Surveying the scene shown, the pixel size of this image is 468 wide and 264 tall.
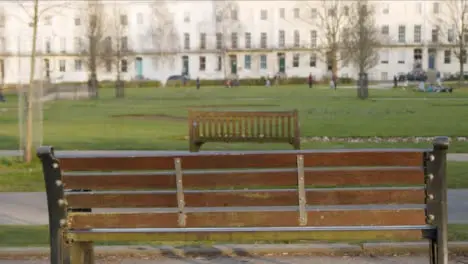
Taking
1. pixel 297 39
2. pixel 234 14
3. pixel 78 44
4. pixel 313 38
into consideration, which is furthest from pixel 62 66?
pixel 313 38

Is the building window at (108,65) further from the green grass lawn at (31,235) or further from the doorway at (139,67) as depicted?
the green grass lawn at (31,235)

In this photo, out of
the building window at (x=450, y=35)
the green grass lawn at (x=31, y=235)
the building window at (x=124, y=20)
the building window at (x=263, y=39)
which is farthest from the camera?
the building window at (x=263, y=39)

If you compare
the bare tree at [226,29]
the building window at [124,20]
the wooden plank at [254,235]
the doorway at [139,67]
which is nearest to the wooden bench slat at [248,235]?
the wooden plank at [254,235]

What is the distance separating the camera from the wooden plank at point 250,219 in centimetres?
505

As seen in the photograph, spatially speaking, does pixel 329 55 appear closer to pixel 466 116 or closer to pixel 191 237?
pixel 466 116

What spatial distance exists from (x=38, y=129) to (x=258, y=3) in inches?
2944

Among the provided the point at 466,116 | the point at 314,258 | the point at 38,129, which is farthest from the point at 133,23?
the point at 314,258

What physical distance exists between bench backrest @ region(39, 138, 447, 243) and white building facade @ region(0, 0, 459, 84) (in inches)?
3095

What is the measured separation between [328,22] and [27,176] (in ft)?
240

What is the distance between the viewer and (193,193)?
203 inches

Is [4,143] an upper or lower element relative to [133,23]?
lower

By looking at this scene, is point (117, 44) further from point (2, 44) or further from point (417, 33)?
point (417, 33)

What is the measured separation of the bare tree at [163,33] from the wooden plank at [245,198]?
268 ft

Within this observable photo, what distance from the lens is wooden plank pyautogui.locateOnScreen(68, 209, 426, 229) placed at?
5.05 metres
